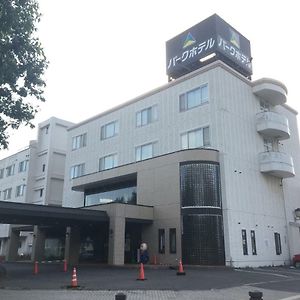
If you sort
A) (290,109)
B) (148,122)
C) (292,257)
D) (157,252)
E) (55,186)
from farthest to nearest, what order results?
(55,186) < (290,109) < (148,122) < (292,257) < (157,252)

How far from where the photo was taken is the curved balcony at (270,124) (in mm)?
32406

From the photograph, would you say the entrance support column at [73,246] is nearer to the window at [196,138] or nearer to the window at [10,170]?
the window at [196,138]

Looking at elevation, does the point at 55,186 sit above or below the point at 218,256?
above

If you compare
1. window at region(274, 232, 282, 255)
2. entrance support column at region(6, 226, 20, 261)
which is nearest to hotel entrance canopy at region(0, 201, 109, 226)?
window at region(274, 232, 282, 255)

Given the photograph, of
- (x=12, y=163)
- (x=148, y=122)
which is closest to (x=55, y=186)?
(x=12, y=163)

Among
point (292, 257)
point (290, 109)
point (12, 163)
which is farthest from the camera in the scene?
point (12, 163)

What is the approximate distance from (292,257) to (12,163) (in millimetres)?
43439

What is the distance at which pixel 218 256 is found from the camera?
25.8 m

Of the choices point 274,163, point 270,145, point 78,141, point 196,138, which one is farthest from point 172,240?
point 78,141

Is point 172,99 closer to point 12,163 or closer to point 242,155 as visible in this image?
point 242,155

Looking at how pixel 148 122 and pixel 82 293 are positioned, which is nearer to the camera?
pixel 82 293

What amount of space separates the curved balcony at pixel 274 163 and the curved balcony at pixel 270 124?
6.58ft

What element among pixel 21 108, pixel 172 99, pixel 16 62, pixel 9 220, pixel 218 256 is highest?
pixel 172 99

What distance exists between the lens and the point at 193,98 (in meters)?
32.0
